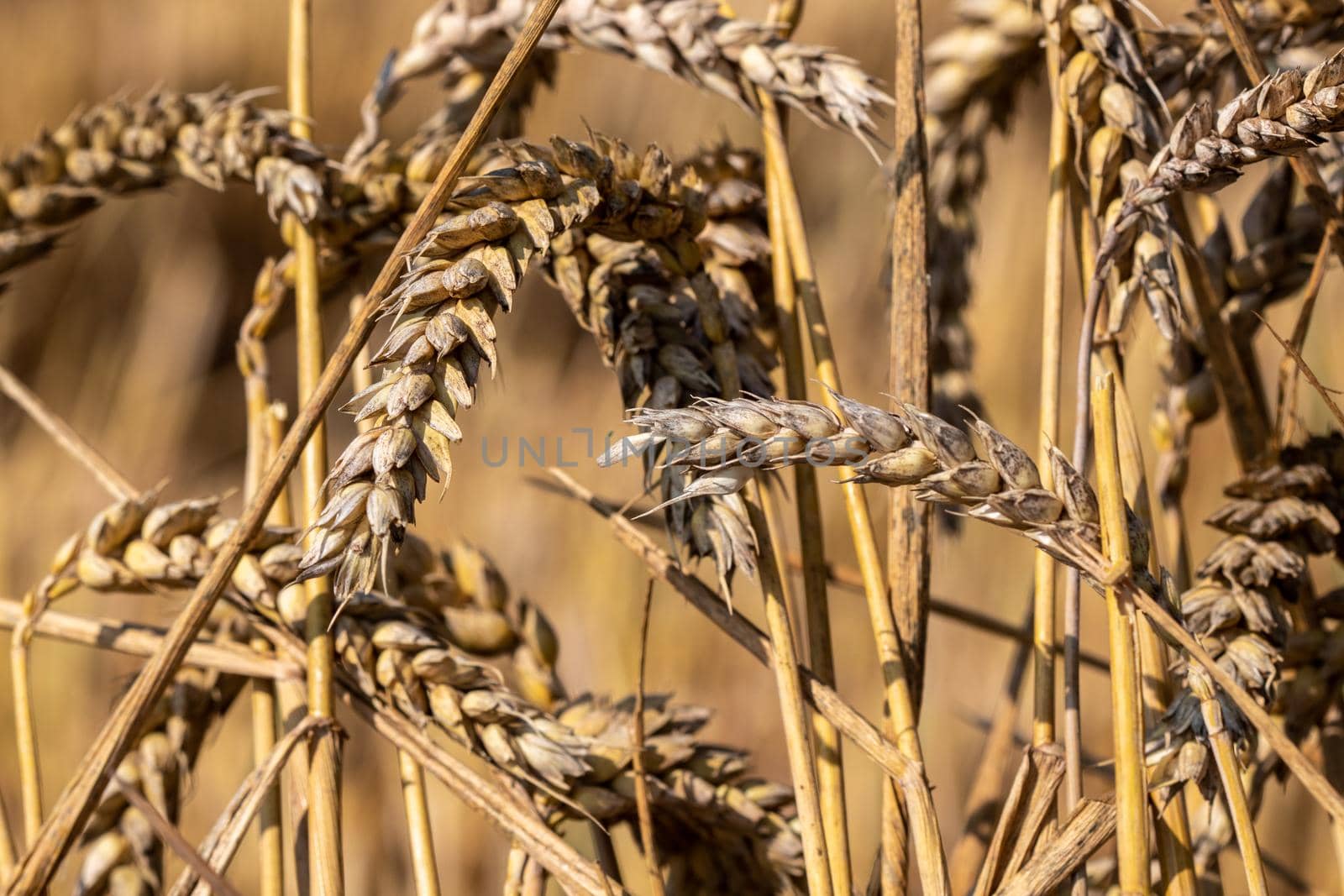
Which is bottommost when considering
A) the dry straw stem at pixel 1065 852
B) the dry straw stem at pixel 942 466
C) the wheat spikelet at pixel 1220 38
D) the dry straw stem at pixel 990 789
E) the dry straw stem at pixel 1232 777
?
the dry straw stem at pixel 990 789

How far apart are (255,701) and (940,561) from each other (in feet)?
2.36

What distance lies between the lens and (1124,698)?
527 millimetres

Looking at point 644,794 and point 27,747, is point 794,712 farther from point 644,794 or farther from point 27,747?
point 27,747

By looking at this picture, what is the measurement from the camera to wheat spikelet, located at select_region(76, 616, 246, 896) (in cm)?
84

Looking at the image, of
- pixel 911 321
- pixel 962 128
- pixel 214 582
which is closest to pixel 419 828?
pixel 214 582

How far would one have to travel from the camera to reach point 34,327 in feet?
6.26

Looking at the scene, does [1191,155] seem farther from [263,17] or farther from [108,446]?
[263,17]

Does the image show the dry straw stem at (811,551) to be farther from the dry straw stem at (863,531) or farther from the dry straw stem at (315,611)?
the dry straw stem at (315,611)

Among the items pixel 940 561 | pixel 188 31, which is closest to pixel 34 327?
pixel 188 31

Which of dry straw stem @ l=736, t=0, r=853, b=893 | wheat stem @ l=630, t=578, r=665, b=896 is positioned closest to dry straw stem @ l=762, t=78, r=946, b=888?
dry straw stem @ l=736, t=0, r=853, b=893

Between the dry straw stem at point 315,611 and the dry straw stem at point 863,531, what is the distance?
0.34 metres

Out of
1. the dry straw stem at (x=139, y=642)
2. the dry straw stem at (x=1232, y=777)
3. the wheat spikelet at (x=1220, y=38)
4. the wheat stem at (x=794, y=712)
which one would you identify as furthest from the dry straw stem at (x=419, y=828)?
the wheat spikelet at (x=1220, y=38)

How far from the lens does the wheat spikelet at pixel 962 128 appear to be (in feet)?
2.98

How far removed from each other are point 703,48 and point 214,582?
534 mm
